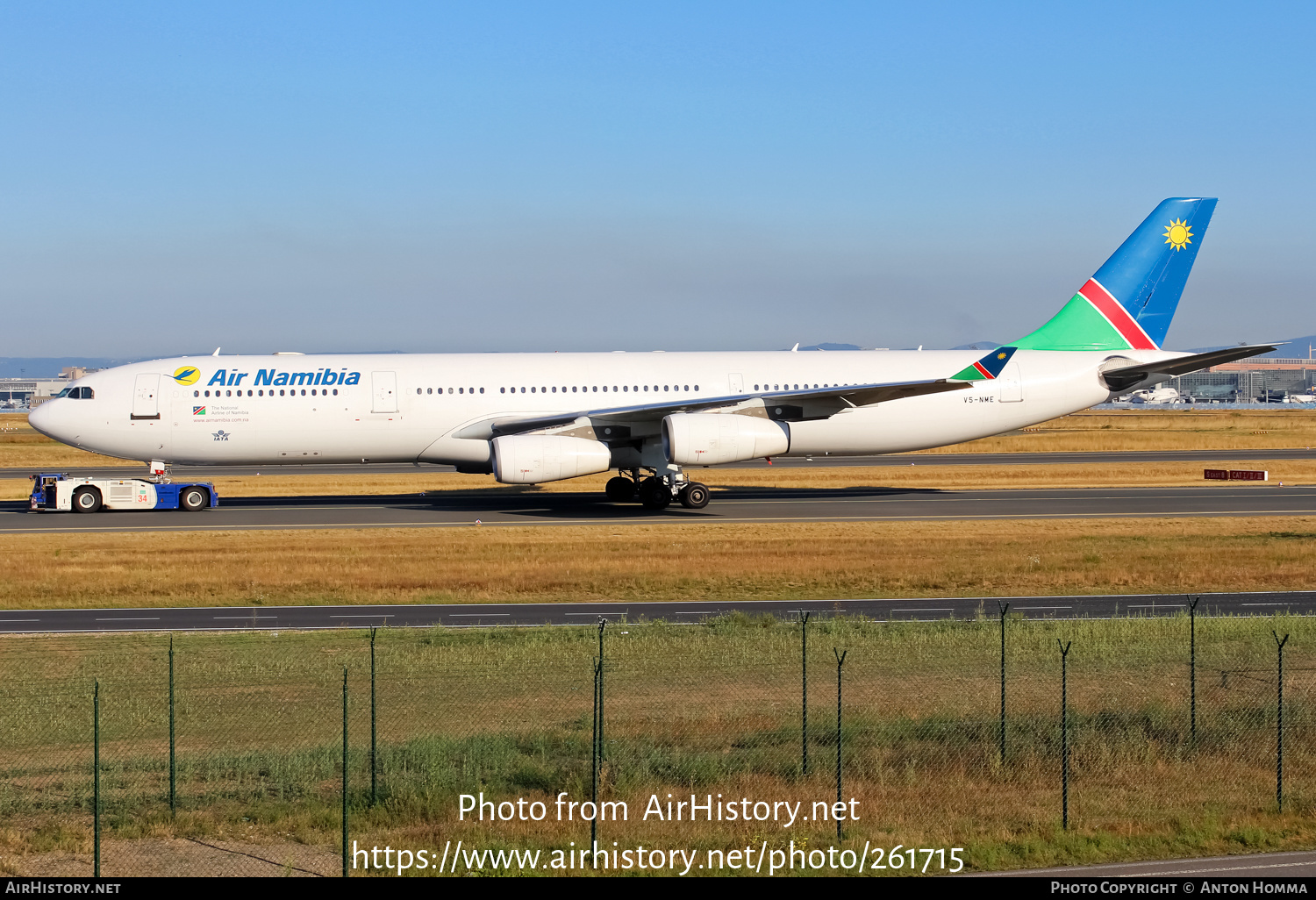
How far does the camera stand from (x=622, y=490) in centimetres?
4212

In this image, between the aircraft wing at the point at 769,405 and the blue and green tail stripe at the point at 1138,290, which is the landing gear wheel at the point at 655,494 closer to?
the aircraft wing at the point at 769,405

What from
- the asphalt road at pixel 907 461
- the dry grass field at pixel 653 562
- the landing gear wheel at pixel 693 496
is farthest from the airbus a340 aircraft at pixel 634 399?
the asphalt road at pixel 907 461

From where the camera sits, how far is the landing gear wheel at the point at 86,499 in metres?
40.5

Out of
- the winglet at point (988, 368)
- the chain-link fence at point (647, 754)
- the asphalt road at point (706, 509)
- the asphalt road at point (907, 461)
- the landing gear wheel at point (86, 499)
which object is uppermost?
the winglet at point (988, 368)

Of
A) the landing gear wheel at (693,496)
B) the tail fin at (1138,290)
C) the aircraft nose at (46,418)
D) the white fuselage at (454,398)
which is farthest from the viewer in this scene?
the tail fin at (1138,290)

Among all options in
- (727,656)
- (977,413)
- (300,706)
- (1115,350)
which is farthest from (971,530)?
(300,706)

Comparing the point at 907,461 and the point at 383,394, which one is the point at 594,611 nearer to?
the point at 383,394

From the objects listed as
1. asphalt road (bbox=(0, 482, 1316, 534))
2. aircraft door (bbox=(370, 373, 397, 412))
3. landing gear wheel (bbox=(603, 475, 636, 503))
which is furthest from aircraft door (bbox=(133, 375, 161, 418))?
landing gear wheel (bbox=(603, 475, 636, 503))

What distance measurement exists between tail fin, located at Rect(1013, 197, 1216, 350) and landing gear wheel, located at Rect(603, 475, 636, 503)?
1536 centimetres

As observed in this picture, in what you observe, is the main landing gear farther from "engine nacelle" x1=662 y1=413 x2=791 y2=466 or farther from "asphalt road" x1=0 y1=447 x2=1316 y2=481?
"asphalt road" x1=0 y1=447 x2=1316 y2=481

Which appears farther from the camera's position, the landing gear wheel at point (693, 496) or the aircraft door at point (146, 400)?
the landing gear wheel at point (693, 496)

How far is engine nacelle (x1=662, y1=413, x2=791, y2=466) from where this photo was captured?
122 feet

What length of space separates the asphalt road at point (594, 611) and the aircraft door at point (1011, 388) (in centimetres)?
1688
